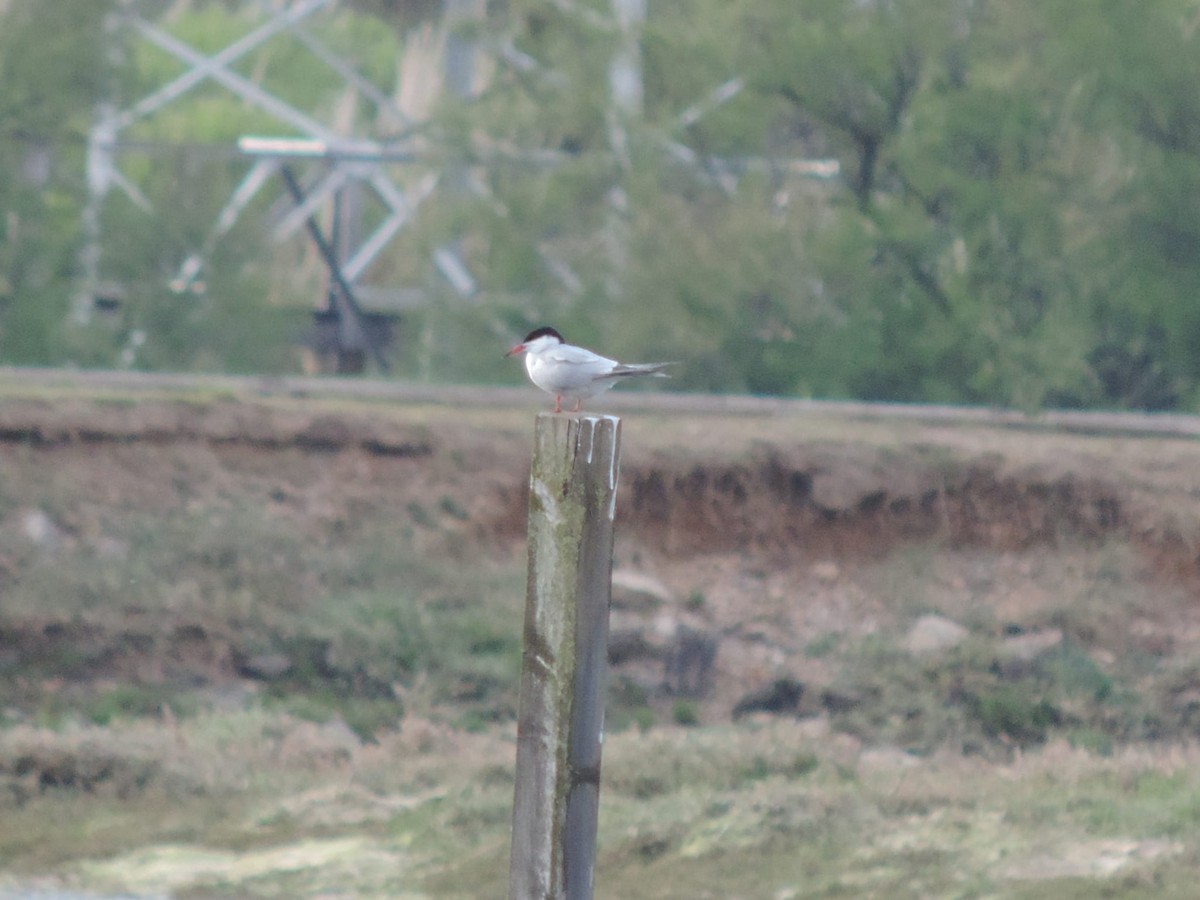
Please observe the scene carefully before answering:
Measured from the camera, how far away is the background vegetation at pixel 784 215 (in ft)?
59.5

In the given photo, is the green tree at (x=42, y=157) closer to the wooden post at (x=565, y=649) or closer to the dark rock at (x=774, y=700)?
the dark rock at (x=774, y=700)

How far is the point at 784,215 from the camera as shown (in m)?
19.6

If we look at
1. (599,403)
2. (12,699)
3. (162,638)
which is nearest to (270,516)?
(162,638)

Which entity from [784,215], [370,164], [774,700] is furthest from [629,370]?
[370,164]

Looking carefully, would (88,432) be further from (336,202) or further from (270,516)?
(336,202)

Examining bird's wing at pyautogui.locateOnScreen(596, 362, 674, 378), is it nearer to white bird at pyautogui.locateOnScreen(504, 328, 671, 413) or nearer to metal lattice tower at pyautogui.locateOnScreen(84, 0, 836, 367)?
white bird at pyautogui.locateOnScreen(504, 328, 671, 413)

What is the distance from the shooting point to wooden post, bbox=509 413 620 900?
202 inches

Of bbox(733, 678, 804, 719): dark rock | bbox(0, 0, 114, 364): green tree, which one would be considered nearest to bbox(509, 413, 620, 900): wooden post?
bbox(733, 678, 804, 719): dark rock

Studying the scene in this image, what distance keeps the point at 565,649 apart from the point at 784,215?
48.8 feet

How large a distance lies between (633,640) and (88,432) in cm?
437

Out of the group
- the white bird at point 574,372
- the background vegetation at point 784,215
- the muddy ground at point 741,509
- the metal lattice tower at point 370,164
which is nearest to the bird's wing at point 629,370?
the white bird at point 574,372

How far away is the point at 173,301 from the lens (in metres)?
22.1

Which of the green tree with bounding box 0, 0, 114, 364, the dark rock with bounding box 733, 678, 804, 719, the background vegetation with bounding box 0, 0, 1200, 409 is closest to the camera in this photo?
the dark rock with bounding box 733, 678, 804, 719

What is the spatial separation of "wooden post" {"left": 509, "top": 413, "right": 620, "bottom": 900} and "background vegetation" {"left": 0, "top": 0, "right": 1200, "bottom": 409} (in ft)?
40.4
